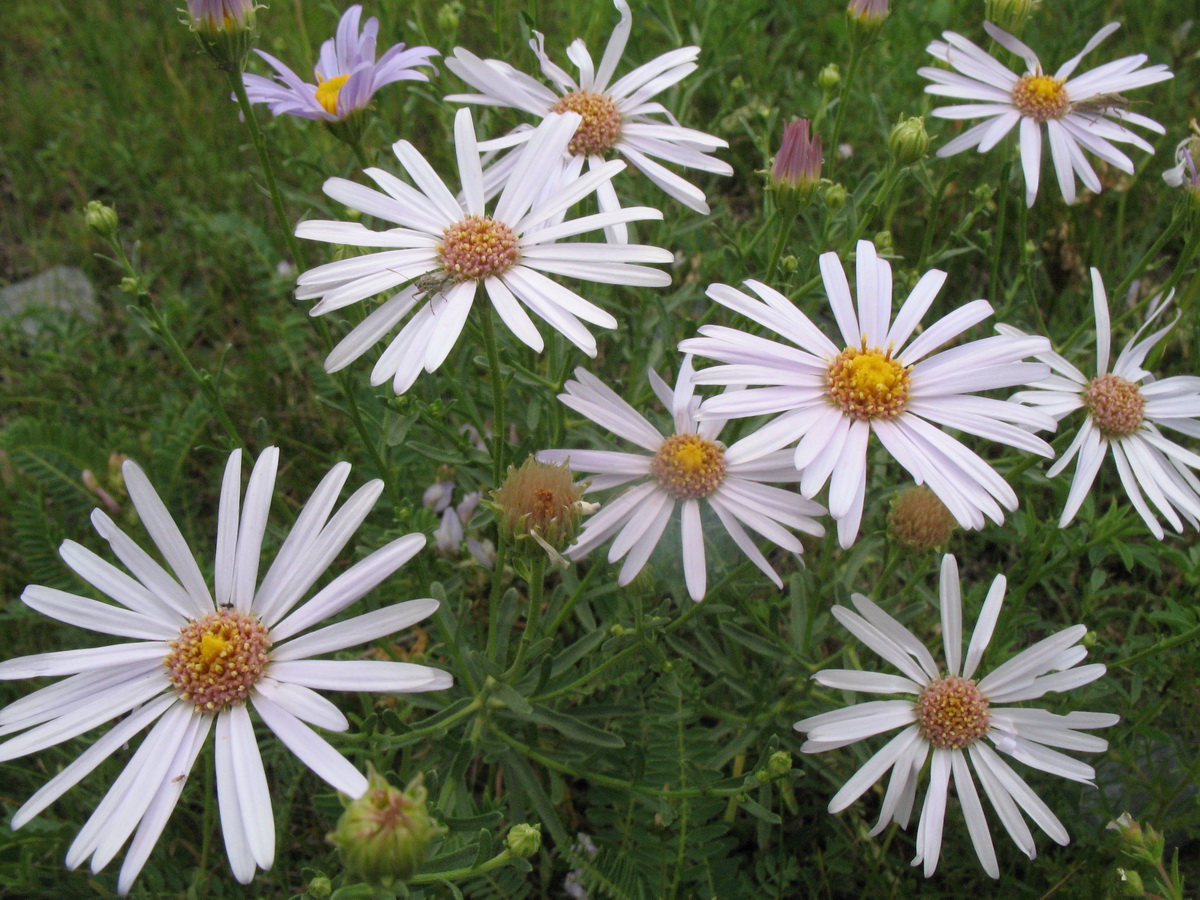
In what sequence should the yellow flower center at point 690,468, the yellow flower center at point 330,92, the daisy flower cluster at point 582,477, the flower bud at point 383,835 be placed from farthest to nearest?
the yellow flower center at point 330,92, the yellow flower center at point 690,468, the daisy flower cluster at point 582,477, the flower bud at point 383,835

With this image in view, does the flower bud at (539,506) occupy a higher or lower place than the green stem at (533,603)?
higher

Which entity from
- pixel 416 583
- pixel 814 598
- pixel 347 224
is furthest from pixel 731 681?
pixel 347 224

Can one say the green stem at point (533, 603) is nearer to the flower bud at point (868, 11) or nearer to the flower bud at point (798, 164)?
the flower bud at point (798, 164)

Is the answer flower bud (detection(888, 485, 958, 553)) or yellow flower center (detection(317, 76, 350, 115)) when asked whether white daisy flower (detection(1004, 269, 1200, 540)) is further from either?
yellow flower center (detection(317, 76, 350, 115))

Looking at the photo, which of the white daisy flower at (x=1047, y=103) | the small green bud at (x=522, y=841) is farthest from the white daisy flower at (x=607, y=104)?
the small green bud at (x=522, y=841)

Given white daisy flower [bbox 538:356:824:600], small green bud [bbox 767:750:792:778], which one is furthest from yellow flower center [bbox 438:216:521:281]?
small green bud [bbox 767:750:792:778]

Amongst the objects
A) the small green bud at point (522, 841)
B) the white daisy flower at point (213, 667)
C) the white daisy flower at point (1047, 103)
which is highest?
the white daisy flower at point (1047, 103)

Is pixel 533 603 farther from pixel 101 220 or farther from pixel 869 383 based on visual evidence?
pixel 101 220

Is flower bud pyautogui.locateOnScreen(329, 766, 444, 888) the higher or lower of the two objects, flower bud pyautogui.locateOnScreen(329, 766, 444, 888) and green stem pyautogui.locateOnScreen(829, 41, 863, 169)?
the lower
